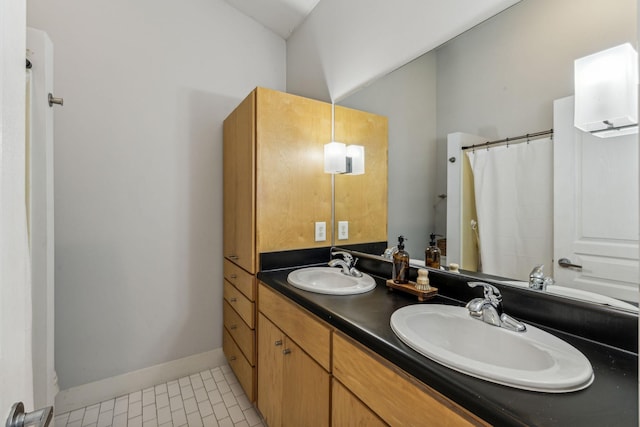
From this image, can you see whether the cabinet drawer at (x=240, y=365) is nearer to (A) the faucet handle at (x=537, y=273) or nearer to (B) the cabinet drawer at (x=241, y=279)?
(B) the cabinet drawer at (x=241, y=279)

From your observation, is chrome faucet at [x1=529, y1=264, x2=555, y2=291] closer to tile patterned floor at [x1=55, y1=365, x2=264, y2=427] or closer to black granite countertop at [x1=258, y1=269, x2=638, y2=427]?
black granite countertop at [x1=258, y1=269, x2=638, y2=427]

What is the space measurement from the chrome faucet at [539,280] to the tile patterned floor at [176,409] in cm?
158

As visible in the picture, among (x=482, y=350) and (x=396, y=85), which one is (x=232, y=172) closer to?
(x=396, y=85)

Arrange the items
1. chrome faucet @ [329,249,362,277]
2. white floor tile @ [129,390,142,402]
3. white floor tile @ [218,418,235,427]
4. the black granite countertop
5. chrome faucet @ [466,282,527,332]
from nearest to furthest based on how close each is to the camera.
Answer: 1. the black granite countertop
2. chrome faucet @ [466,282,527,332]
3. chrome faucet @ [329,249,362,277]
4. white floor tile @ [218,418,235,427]
5. white floor tile @ [129,390,142,402]

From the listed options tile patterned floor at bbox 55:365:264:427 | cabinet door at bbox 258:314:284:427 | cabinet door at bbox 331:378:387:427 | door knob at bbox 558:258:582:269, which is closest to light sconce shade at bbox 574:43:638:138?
door knob at bbox 558:258:582:269

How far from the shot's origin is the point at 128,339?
6.42 feet

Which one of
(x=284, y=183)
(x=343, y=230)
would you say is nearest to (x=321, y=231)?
(x=343, y=230)

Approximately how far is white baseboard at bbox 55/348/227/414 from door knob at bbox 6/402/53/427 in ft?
6.08

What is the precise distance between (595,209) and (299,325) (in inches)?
41.8

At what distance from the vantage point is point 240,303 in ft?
6.10

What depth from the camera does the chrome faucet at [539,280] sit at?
926 millimetres

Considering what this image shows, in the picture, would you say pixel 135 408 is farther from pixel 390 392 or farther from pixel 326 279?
pixel 390 392

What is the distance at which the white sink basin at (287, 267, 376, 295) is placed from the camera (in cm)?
137

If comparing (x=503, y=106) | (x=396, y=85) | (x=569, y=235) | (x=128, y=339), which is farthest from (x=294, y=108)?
(x=128, y=339)
